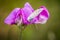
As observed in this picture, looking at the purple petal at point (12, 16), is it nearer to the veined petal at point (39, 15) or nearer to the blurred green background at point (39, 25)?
the veined petal at point (39, 15)

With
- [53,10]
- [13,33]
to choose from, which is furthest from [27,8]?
[53,10]

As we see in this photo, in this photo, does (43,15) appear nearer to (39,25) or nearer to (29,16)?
(29,16)

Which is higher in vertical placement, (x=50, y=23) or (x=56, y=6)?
(x=56, y=6)

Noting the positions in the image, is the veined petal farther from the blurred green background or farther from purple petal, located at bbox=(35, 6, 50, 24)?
the blurred green background

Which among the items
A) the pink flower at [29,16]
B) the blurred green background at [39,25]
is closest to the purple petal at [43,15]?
the pink flower at [29,16]

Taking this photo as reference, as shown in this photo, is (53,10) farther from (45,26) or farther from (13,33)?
(13,33)

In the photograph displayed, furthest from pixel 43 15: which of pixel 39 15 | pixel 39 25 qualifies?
pixel 39 25
